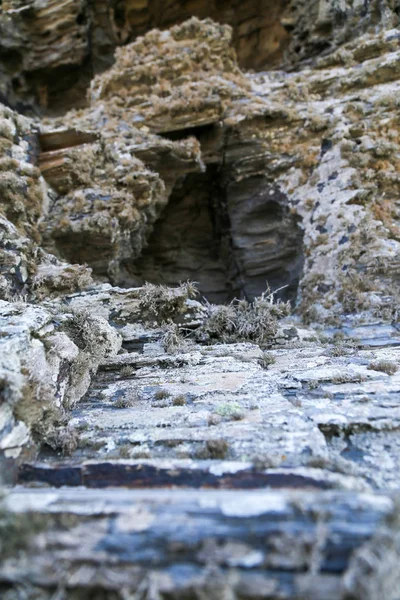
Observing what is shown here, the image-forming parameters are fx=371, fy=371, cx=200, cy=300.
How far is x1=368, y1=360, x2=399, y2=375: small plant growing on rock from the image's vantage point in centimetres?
527

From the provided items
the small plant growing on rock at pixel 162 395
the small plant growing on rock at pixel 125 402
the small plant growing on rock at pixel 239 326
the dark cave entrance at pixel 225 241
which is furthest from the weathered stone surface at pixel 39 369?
the dark cave entrance at pixel 225 241

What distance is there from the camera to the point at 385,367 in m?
5.30

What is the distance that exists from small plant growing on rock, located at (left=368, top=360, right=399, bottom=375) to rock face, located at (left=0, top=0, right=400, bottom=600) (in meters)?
0.04

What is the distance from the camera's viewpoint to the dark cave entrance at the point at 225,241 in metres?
12.0

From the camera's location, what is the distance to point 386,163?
34.6 feet

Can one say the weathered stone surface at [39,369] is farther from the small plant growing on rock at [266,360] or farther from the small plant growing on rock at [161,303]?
the small plant growing on rock at [266,360]

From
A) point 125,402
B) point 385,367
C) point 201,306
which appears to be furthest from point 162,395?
point 201,306

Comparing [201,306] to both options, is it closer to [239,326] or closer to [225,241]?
[239,326]

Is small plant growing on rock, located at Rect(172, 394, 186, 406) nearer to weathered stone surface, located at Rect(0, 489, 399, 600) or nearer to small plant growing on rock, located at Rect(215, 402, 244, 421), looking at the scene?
small plant growing on rock, located at Rect(215, 402, 244, 421)

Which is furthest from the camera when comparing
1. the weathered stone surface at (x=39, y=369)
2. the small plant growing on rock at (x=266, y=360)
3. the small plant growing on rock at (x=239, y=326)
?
the small plant growing on rock at (x=239, y=326)

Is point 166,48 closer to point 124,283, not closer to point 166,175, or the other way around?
point 166,175

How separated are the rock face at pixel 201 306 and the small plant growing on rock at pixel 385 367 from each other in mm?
39

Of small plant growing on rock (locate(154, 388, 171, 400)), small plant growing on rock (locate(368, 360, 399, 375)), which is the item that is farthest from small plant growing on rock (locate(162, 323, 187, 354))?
small plant growing on rock (locate(368, 360, 399, 375))

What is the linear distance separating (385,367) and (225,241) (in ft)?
30.5
